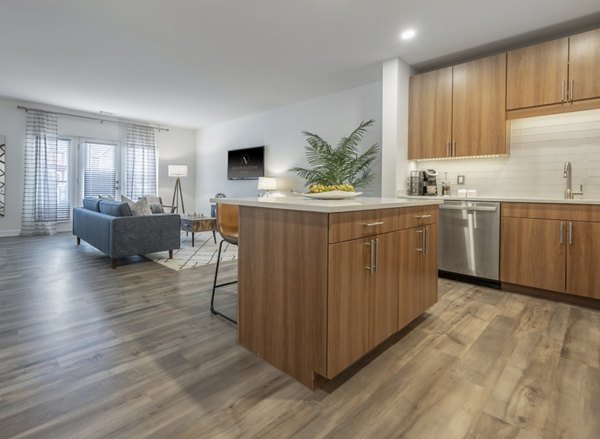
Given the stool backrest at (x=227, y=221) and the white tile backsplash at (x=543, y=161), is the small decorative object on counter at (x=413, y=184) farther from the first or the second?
the stool backrest at (x=227, y=221)

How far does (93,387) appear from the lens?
1543 mm

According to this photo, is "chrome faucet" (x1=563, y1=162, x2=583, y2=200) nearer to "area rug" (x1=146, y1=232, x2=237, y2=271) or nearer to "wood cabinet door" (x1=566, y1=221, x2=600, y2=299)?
"wood cabinet door" (x1=566, y1=221, x2=600, y2=299)

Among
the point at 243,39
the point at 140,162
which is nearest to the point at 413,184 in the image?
the point at 243,39

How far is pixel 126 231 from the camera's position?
3867 mm

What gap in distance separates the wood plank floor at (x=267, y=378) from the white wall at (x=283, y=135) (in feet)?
9.32

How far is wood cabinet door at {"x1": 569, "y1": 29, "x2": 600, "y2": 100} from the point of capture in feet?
8.96

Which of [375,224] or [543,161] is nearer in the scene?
[375,224]

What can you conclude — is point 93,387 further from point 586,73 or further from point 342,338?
point 586,73

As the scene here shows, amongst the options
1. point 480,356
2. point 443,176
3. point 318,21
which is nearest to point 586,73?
point 443,176

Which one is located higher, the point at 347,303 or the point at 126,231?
the point at 126,231

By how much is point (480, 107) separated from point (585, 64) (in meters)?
0.83

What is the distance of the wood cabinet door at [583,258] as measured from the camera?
2615mm

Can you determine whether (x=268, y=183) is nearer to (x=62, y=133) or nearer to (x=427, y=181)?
(x=427, y=181)

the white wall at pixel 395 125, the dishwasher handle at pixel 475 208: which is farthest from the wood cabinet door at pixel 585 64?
the white wall at pixel 395 125
